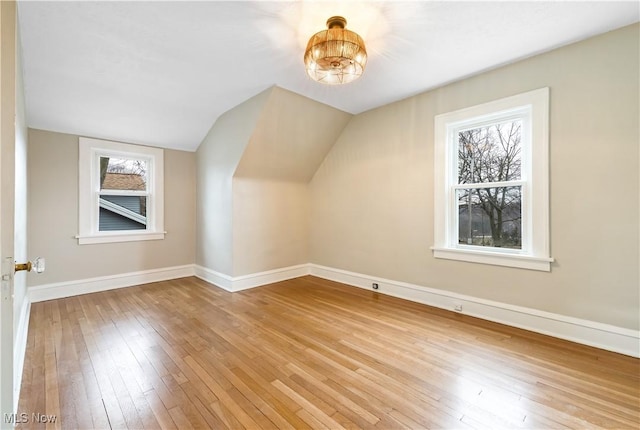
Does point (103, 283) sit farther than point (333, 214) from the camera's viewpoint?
No

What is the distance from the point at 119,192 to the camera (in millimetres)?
4348

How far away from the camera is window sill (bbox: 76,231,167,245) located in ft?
13.1

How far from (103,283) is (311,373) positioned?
3.67m

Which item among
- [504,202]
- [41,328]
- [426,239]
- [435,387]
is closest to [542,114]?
[504,202]

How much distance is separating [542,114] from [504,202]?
0.88 meters

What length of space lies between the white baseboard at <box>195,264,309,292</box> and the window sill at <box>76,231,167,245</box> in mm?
859

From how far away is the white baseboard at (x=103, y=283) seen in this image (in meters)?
3.64

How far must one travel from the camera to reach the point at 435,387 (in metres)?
1.90

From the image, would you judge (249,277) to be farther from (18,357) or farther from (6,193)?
(6,193)

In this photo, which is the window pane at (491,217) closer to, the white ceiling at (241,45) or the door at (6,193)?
the white ceiling at (241,45)

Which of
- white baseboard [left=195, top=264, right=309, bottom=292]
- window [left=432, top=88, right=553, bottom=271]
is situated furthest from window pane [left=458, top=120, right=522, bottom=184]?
white baseboard [left=195, top=264, right=309, bottom=292]

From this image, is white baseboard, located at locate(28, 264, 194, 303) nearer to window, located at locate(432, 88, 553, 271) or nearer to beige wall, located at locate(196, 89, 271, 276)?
beige wall, located at locate(196, 89, 271, 276)

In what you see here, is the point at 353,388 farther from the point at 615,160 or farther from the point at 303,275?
the point at 303,275

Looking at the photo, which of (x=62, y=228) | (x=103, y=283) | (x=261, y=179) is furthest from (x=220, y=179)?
(x=103, y=283)
